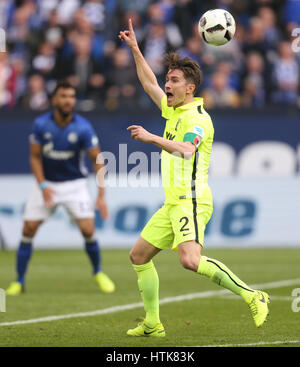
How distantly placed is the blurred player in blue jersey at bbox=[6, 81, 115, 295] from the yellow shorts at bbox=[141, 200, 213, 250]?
336 centimetres

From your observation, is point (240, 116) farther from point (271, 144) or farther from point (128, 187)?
point (128, 187)

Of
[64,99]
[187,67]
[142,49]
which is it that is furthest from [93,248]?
[142,49]

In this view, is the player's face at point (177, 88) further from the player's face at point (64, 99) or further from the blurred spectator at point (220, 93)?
the blurred spectator at point (220, 93)

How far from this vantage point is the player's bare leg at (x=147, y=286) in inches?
303

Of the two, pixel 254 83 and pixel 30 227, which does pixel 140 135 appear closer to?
pixel 30 227

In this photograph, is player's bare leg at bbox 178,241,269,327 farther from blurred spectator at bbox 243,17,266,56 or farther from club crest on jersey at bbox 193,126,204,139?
blurred spectator at bbox 243,17,266,56

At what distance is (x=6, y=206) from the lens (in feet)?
51.8

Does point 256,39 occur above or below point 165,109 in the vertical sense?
above

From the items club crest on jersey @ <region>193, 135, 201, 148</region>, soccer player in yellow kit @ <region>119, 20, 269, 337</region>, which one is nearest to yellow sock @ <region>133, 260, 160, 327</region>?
soccer player in yellow kit @ <region>119, 20, 269, 337</region>

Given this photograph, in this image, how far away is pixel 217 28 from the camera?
26.7 feet

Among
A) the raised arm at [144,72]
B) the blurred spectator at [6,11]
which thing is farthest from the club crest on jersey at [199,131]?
the blurred spectator at [6,11]

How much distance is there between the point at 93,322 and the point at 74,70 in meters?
9.81

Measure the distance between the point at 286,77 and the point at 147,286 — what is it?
32.7ft

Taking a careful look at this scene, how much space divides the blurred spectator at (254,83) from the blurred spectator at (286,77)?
270 mm
